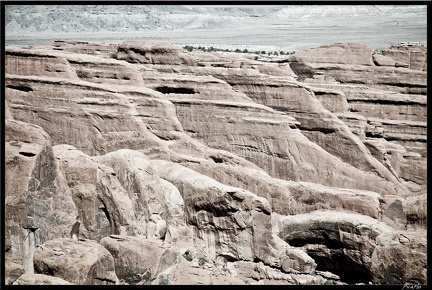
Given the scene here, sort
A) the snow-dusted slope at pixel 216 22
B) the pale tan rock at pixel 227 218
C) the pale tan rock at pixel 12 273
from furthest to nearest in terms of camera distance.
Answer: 1. the snow-dusted slope at pixel 216 22
2. the pale tan rock at pixel 227 218
3. the pale tan rock at pixel 12 273

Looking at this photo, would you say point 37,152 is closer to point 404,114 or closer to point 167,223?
point 167,223

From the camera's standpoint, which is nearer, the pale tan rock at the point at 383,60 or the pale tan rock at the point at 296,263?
the pale tan rock at the point at 296,263

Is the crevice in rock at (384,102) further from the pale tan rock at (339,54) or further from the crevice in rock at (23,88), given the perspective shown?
the crevice in rock at (23,88)

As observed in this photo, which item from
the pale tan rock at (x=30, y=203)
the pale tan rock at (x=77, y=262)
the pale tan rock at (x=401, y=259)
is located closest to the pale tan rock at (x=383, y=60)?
the pale tan rock at (x=401, y=259)

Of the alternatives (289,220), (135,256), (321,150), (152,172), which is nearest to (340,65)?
(321,150)

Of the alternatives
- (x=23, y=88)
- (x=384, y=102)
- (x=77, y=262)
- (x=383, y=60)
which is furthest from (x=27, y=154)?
(x=383, y=60)

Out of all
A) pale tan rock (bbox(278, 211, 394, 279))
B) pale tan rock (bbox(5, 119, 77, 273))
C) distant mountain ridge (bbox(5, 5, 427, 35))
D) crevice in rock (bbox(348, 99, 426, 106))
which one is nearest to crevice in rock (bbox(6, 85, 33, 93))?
distant mountain ridge (bbox(5, 5, 427, 35))
